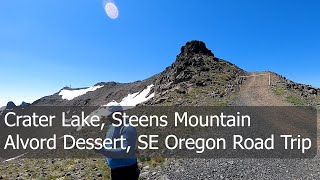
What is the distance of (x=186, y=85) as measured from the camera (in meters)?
54.0

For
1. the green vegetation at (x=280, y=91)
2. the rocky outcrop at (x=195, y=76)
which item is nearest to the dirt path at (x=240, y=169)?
the rocky outcrop at (x=195, y=76)

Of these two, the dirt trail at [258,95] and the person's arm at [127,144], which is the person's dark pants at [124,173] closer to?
the person's arm at [127,144]

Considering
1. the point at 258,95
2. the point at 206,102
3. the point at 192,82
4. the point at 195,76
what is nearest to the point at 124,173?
the point at 206,102

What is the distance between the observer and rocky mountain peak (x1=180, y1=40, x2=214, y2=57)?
88312 millimetres

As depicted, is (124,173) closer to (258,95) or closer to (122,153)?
(122,153)

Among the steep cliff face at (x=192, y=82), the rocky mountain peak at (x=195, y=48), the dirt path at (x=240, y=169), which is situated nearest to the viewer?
the dirt path at (x=240, y=169)

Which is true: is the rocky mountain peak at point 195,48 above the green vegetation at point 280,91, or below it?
above

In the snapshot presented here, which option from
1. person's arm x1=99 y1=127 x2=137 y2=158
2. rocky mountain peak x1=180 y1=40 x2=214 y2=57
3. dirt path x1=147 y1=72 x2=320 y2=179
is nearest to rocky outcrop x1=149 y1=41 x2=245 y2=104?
rocky mountain peak x1=180 y1=40 x2=214 y2=57

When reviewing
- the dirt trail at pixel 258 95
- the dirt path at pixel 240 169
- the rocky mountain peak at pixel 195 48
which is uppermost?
the rocky mountain peak at pixel 195 48

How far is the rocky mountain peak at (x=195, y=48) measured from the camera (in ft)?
290

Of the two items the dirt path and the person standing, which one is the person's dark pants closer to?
the person standing

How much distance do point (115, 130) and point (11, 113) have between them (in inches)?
4760

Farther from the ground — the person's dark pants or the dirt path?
the person's dark pants

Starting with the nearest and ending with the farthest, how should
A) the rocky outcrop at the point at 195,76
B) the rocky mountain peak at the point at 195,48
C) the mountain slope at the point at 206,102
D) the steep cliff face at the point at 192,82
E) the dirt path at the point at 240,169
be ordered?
the dirt path at the point at 240,169, the mountain slope at the point at 206,102, the steep cliff face at the point at 192,82, the rocky outcrop at the point at 195,76, the rocky mountain peak at the point at 195,48
